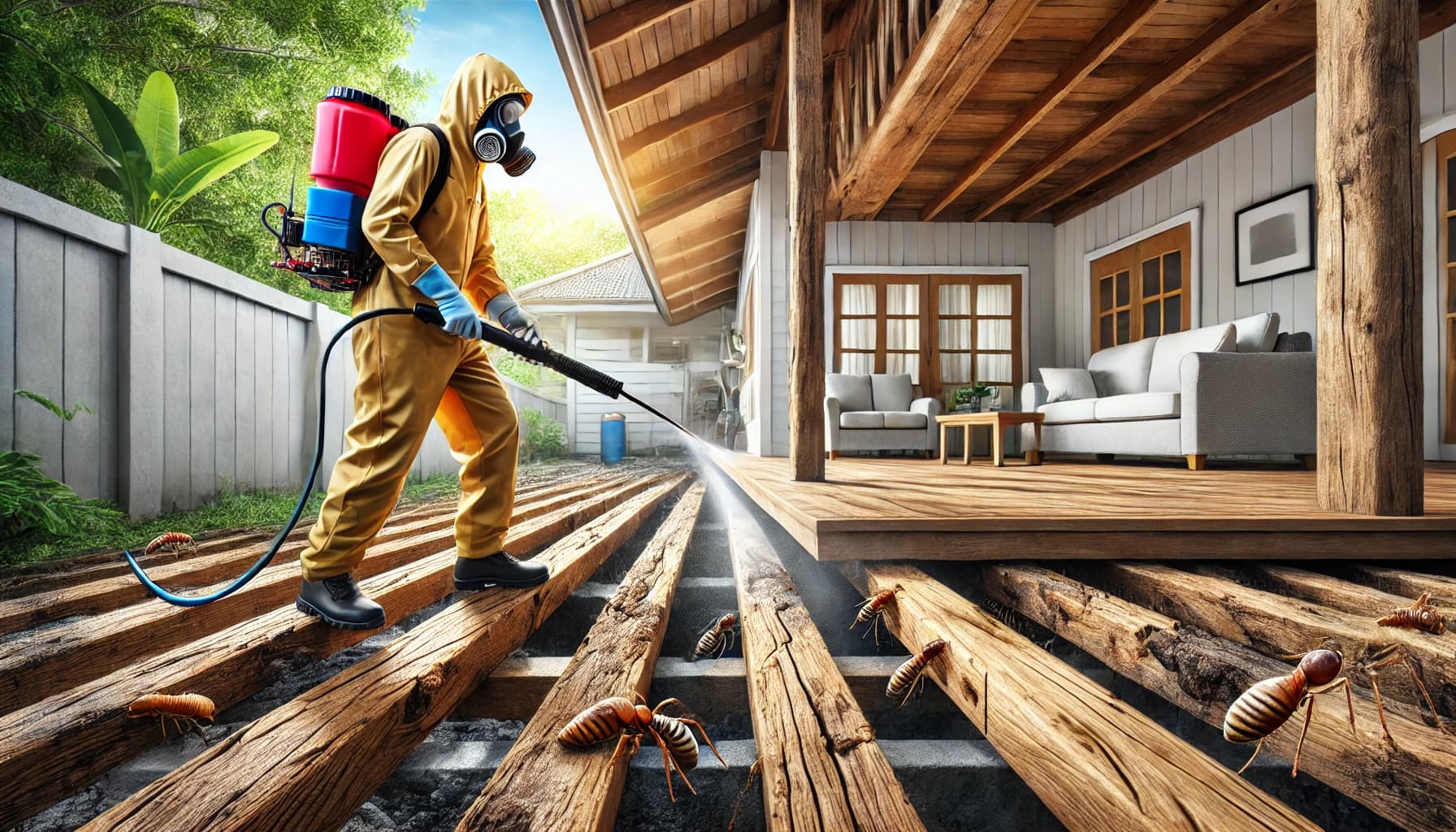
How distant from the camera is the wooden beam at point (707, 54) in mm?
4953

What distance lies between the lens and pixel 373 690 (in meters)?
1.06

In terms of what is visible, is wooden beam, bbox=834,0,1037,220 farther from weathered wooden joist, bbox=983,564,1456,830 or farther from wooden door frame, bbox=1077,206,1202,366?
wooden door frame, bbox=1077,206,1202,366

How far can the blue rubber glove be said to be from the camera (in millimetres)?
1474

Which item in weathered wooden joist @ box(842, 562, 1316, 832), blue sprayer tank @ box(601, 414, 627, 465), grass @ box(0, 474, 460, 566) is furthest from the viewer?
blue sprayer tank @ box(601, 414, 627, 465)

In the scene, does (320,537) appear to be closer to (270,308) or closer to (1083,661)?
(1083,661)

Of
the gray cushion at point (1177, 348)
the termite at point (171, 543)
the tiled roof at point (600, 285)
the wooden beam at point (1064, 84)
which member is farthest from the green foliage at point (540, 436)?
the gray cushion at point (1177, 348)

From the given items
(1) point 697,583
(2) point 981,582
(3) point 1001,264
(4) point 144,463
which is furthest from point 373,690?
(3) point 1001,264

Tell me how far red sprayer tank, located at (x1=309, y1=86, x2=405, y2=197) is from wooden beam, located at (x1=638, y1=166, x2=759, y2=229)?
559 centimetres

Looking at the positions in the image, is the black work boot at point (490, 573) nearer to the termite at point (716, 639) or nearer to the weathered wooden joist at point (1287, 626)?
the termite at point (716, 639)

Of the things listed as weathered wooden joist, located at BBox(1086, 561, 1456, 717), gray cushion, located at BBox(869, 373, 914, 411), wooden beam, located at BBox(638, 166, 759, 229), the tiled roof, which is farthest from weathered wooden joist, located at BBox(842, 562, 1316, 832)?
the tiled roof

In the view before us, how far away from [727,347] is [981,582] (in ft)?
38.9

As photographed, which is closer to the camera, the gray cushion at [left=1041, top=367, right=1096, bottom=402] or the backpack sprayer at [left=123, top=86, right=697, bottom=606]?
the backpack sprayer at [left=123, top=86, right=697, bottom=606]

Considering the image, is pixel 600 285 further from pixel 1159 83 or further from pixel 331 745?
pixel 331 745

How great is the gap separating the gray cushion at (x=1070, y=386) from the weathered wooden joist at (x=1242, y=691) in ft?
17.6
